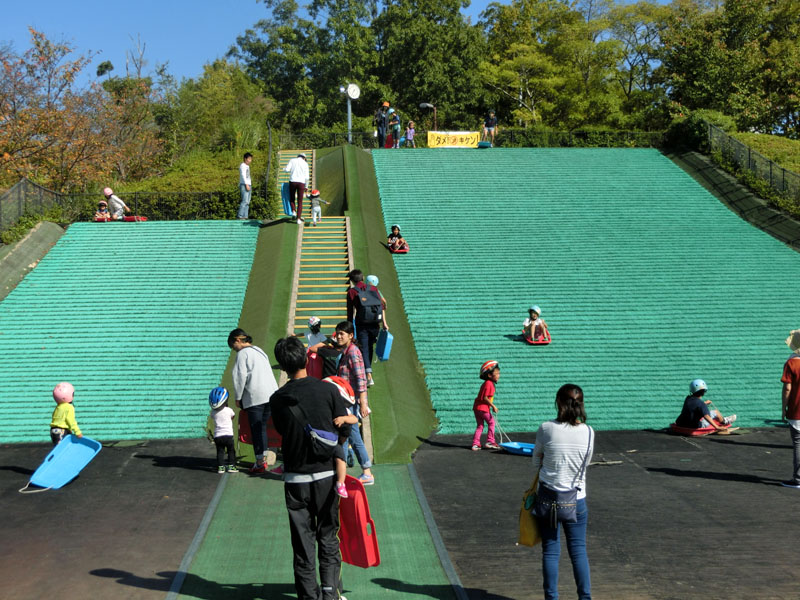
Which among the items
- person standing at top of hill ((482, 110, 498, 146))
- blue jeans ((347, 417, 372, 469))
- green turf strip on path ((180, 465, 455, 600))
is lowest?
green turf strip on path ((180, 465, 455, 600))

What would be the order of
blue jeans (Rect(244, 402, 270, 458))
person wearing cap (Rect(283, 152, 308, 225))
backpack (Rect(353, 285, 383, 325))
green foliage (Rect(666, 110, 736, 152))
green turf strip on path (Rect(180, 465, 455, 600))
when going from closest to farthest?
green turf strip on path (Rect(180, 465, 455, 600)) < blue jeans (Rect(244, 402, 270, 458)) < backpack (Rect(353, 285, 383, 325)) < person wearing cap (Rect(283, 152, 308, 225)) < green foliage (Rect(666, 110, 736, 152))

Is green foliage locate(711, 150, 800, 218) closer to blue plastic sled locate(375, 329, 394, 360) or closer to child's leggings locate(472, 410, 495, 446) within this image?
blue plastic sled locate(375, 329, 394, 360)

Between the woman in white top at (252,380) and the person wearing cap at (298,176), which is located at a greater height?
the person wearing cap at (298,176)

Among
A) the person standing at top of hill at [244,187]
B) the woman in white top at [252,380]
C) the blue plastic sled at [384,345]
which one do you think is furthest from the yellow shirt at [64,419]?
the person standing at top of hill at [244,187]

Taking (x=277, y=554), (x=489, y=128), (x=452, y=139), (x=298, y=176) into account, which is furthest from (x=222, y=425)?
(x=489, y=128)

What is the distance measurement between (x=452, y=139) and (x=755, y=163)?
1079cm

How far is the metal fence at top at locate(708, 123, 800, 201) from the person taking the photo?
21328 millimetres

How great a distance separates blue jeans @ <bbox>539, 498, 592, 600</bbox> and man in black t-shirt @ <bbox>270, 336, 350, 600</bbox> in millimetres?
1416

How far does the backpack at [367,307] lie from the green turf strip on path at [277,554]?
3186 millimetres

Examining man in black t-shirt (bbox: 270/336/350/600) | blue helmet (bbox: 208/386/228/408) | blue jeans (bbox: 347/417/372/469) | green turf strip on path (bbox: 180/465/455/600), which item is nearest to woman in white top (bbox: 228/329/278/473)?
blue helmet (bbox: 208/386/228/408)

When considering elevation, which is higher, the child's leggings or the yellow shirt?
the yellow shirt

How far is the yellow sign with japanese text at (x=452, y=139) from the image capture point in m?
28.7

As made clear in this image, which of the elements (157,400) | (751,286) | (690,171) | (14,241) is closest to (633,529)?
(157,400)

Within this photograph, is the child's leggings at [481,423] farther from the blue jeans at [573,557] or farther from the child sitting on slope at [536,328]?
the blue jeans at [573,557]
